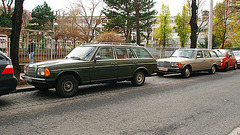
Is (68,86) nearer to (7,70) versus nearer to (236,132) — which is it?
(7,70)

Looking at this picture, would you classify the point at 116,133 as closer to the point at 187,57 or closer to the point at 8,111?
the point at 8,111

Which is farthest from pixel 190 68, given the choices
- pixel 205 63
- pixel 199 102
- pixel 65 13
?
→ pixel 65 13

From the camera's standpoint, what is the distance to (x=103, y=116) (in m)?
4.95

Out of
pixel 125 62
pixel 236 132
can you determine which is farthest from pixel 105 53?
pixel 236 132

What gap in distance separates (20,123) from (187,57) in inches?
411

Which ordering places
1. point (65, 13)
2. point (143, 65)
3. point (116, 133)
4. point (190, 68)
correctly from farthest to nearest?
point (65, 13), point (190, 68), point (143, 65), point (116, 133)

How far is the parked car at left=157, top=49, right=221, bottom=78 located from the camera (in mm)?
11914

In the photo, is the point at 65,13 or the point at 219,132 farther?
the point at 65,13

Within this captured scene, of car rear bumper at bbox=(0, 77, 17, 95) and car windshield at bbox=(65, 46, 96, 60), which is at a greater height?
car windshield at bbox=(65, 46, 96, 60)

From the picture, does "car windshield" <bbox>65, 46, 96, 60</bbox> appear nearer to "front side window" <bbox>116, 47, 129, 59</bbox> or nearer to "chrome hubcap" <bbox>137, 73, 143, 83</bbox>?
"front side window" <bbox>116, 47, 129, 59</bbox>

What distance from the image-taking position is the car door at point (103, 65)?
7.39 metres

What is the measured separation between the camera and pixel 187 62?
39.9 feet

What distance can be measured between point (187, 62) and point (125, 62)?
515cm

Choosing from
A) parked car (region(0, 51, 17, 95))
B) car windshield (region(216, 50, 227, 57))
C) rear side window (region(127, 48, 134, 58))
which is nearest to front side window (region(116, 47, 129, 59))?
rear side window (region(127, 48, 134, 58))
